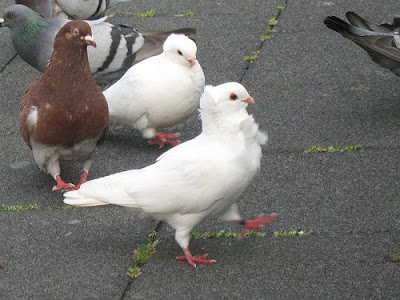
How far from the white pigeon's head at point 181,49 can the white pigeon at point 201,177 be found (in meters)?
1.37

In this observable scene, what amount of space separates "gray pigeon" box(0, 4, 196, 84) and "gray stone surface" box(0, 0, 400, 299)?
505 mm

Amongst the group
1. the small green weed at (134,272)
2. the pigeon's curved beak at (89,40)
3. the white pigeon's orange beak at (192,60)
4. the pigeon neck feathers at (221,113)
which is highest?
the pigeon neck feathers at (221,113)

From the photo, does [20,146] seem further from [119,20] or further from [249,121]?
[119,20]

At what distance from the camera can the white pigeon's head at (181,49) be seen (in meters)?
5.91

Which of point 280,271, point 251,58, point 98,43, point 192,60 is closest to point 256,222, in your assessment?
point 280,271

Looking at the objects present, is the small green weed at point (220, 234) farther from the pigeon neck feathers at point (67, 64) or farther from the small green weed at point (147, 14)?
the small green weed at point (147, 14)

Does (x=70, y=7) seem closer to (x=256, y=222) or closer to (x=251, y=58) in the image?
(x=251, y=58)

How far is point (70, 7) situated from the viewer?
815 centimetres

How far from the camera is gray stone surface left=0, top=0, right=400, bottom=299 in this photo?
14.5 ft

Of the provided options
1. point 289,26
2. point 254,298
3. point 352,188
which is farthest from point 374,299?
point 289,26

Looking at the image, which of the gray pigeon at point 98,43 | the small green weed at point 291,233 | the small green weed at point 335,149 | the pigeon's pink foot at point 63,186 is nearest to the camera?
the small green weed at point 291,233

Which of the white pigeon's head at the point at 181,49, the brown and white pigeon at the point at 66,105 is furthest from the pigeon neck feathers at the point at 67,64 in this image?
the white pigeon's head at the point at 181,49

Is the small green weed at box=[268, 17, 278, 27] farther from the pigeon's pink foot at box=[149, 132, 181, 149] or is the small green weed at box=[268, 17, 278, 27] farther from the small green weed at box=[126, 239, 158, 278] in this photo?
the small green weed at box=[126, 239, 158, 278]

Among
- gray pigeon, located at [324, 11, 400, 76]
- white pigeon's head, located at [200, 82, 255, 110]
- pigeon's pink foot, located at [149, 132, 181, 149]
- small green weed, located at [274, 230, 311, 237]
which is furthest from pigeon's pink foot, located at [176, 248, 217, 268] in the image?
gray pigeon, located at [324, 11, 400, 76]
